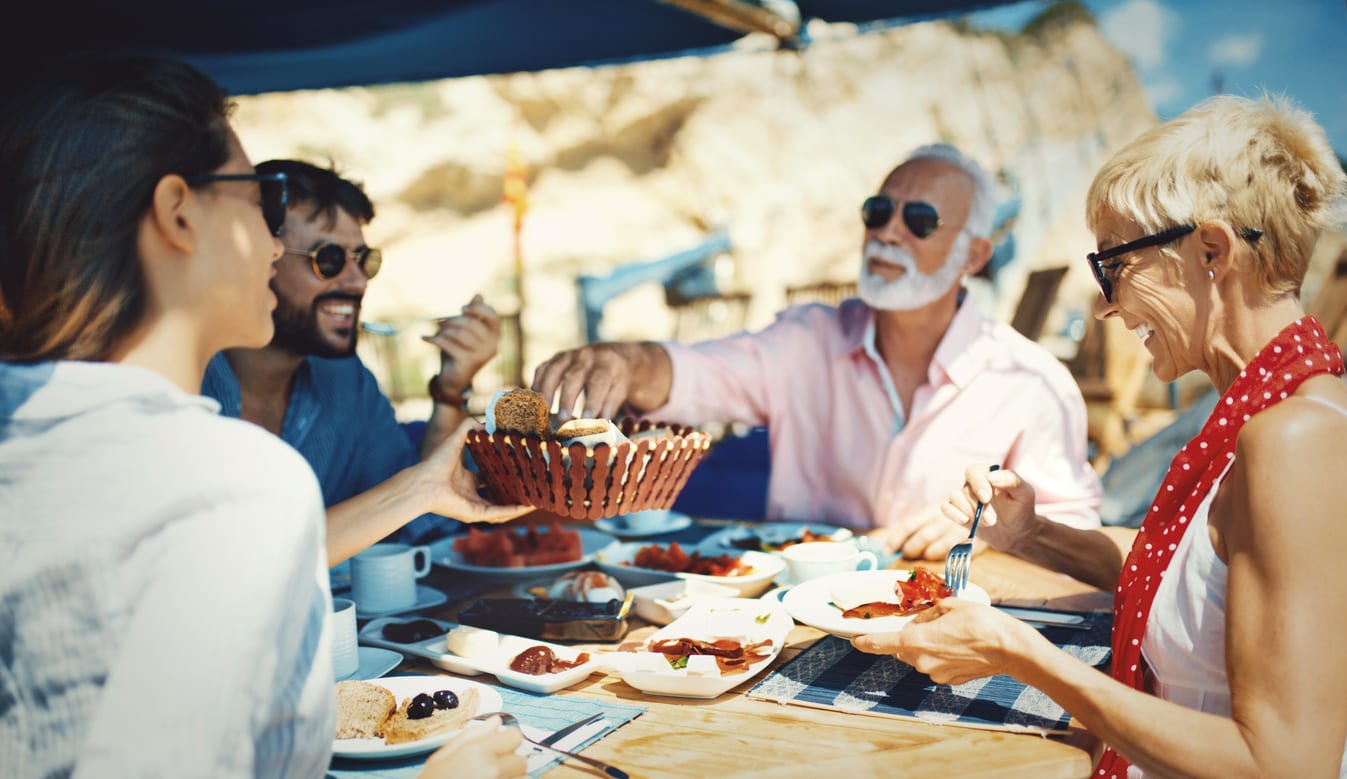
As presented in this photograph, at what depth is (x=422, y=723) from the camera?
1.53m

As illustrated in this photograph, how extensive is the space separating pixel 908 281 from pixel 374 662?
233cm

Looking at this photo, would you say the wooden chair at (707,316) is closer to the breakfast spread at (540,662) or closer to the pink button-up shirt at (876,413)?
the pink button-up shirt at (876,413)

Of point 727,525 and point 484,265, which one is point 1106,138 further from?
point 727,525

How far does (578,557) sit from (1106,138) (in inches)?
903

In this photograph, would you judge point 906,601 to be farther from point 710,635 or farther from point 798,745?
point 798,745

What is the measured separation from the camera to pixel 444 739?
150 centimetres

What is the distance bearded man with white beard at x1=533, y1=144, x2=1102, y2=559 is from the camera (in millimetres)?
3314

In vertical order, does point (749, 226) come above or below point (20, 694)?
above

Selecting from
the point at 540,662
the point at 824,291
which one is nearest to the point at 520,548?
the point at 540,662

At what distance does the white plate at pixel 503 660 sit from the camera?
174 cm

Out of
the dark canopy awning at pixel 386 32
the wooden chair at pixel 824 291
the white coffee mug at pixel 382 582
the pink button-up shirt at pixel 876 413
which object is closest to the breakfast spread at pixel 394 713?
the white coffee mug at pixel 382 582

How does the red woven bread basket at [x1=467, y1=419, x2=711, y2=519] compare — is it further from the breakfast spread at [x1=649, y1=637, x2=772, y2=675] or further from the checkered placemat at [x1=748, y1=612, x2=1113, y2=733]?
the checkered placemat at [x1=748, y1=612, x2=1113, y2=733]

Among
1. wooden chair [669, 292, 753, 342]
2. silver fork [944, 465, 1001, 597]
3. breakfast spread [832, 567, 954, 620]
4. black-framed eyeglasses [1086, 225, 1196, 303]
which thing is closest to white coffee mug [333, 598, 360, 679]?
breakfast spread [832, 567, 954, 620]

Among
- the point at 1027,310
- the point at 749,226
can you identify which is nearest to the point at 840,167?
the point at 749,226
